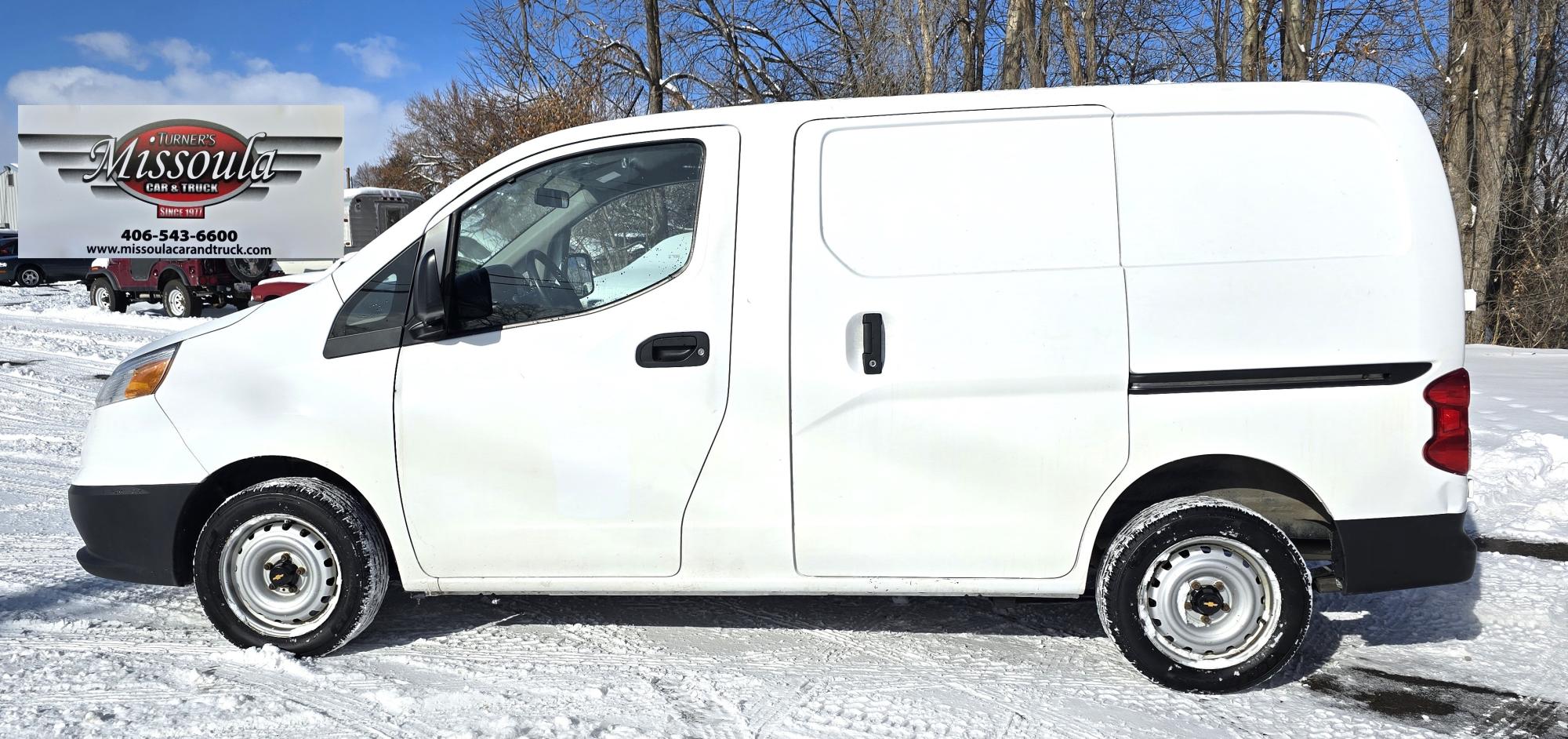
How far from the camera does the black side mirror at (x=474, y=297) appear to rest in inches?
147

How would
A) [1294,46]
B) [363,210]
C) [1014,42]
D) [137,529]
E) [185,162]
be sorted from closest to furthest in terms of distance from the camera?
[137,529], [1294,46], [1014,42], [185,162], [363,210]

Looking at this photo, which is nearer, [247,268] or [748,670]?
[748,670]

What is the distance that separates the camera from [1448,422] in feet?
11.6

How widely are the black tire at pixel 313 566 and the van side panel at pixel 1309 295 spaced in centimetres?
272

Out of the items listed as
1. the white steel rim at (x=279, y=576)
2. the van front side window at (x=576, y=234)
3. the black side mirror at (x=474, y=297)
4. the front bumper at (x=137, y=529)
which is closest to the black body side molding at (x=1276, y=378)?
the van front side window at (x=576, y=234)

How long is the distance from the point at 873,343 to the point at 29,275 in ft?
106

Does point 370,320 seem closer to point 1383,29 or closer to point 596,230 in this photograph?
point 596,230

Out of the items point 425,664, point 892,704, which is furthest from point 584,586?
point 892,704

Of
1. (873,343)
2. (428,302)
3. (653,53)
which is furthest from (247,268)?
(873,343)

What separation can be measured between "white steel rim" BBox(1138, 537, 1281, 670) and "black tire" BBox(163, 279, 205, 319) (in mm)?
19547

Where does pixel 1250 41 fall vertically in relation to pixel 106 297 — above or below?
above

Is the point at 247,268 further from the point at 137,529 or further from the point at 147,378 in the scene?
the point at 137,529

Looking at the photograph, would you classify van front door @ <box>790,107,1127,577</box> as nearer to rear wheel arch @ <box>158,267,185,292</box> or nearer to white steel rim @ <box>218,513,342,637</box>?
white steel rim @ <box>218,513,342,637</box>

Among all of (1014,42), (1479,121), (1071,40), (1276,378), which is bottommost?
(1276,378)
